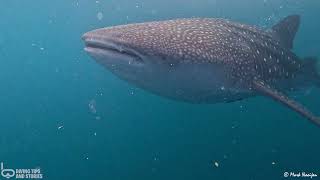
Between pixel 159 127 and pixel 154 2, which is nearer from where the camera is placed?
pixel 159 127

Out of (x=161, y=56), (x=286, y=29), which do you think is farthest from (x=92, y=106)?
(x=161, y=56)

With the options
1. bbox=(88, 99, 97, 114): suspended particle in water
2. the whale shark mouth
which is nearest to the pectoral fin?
the whale shark mouth

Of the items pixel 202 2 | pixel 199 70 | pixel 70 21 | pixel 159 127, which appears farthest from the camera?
pixel 70 21

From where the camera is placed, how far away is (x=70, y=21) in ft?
82.3

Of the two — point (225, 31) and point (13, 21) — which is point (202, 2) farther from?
point (225, 31)

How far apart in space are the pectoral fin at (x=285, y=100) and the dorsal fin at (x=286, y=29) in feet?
Answer: 6.16

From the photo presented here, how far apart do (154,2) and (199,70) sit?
1728 centimetres

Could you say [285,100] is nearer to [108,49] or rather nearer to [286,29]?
[286,29]

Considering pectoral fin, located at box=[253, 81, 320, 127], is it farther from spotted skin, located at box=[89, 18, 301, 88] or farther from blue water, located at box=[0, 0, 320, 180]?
blue water, located at box=[0, 0, 320, 180]

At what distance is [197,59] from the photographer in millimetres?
5133

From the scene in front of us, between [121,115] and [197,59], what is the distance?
1461 cm

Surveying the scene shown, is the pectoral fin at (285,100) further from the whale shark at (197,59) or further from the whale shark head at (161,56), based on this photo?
the whale shark head at (161,56)

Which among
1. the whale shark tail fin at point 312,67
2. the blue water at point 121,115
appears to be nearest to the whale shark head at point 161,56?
the whale shark tail fin at point 312,67

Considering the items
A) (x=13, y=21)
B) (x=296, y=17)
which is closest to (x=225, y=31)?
(x=296, y=17)
